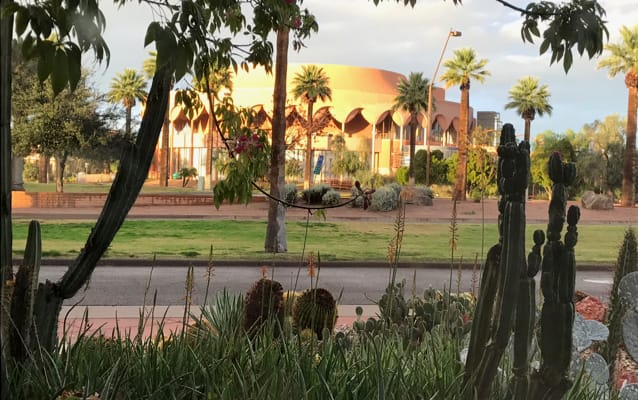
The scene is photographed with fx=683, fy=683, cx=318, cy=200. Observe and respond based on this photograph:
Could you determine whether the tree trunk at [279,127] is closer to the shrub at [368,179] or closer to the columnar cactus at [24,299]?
the columnar cactus at [24,299]

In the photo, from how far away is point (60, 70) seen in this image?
1939mm

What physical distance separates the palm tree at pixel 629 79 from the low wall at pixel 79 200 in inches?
1060

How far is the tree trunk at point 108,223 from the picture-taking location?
3.36 m

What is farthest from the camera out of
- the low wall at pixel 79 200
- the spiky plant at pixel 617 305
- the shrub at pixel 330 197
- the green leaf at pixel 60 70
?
the shrub at pixel 330 197

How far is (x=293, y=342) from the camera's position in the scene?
10.6ft

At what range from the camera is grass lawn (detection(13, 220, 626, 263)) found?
56.3 ft

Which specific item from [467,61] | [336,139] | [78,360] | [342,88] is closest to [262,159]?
[78,360]

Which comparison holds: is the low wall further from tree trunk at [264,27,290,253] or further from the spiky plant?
the spiky plant

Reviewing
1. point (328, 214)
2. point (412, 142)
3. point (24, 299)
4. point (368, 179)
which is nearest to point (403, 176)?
point (412, 142)

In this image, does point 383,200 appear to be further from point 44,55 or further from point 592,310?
point 44,55

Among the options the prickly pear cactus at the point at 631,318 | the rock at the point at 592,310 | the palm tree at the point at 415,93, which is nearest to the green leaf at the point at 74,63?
the prickly pear cactus at the point at 631,318

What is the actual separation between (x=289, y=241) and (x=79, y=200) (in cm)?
1857

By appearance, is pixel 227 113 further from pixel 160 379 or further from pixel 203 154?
pixel 203 154

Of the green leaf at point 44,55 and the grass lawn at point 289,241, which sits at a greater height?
the green leaf at point 44,55
